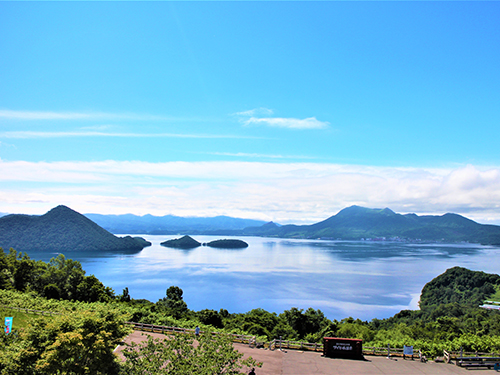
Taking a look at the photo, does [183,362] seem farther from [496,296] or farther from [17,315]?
[496,296]

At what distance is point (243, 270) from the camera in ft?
437

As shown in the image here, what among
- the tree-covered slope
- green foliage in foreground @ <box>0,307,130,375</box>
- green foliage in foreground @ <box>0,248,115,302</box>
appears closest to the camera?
green foliage in foreground @ <box>0,307,130,375</box>

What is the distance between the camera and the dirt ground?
15.8 metres

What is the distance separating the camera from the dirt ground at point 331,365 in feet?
51.9

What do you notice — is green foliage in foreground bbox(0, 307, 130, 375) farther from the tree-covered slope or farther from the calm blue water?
the tree-covered slope

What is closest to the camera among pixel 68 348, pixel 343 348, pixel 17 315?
pixel 68 348

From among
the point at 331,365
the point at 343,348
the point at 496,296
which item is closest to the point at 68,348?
the point at 331,365

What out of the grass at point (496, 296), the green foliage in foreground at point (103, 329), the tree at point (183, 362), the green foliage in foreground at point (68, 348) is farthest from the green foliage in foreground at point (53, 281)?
the grass at point (496, 296)

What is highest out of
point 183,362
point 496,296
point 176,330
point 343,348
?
point 183,362

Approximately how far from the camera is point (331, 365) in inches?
660

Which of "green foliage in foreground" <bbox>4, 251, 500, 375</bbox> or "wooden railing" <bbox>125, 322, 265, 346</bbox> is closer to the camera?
"green foliage in foreground" <bbox>4, 251, 500, 375</bbox>

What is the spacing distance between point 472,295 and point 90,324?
95791 millimetres

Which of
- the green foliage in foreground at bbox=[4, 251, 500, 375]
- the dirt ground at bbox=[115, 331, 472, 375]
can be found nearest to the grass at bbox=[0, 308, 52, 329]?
the green foliage in foreground at bbox=[4, 251, 500, 375]

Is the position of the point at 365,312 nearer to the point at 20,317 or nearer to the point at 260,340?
the point at 260,340
